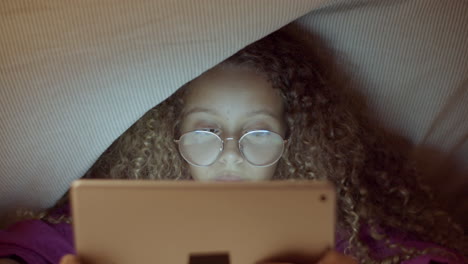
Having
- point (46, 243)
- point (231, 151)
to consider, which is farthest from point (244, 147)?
point (46, 243)

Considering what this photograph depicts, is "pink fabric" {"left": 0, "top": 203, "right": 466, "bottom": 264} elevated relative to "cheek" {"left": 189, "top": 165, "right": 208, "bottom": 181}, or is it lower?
lower

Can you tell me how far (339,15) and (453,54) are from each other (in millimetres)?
208

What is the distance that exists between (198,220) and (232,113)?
276 millimetres

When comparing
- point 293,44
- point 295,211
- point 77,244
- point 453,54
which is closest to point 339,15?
point 293,44

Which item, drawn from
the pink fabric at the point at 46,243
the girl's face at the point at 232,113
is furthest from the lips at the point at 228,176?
the pink fabric at the point at 46,243

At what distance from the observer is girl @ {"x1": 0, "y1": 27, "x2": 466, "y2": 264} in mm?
838

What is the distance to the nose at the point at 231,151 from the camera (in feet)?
2.71

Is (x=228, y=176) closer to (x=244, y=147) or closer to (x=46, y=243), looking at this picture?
(x=244, y=147)

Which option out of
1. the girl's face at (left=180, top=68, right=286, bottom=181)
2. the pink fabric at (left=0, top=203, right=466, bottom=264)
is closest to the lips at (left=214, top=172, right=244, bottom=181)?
the girl's face at (left=180, top=68, right=286, bottom=181)

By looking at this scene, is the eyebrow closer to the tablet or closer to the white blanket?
the white blanket

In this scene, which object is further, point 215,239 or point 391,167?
point 391,167

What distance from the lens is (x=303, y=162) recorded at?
909 millimetres

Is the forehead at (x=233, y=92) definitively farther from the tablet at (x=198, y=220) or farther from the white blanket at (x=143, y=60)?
the tablet at (x=198, y=220)

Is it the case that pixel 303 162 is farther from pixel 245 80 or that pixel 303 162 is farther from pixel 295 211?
pixel 295 211
